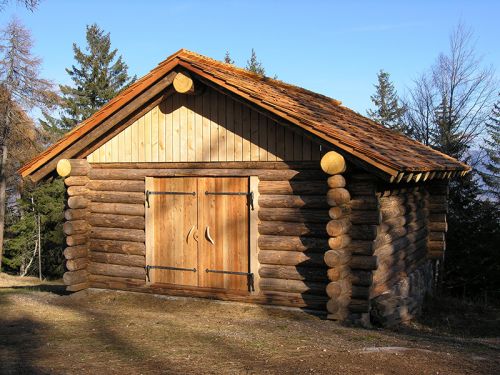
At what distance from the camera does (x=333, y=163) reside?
27.8ft

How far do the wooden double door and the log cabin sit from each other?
20 mm

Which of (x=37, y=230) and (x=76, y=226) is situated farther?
(x=37, y=230)

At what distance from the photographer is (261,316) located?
932 centimetres

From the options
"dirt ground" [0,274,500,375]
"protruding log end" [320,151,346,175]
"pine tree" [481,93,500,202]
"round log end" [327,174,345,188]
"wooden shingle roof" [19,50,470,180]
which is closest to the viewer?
"dirt ground" [0,274,500,375]

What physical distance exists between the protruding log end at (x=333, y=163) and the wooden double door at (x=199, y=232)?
1.69 metres

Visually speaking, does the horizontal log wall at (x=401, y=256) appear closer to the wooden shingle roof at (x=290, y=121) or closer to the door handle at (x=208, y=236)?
the wooden shingle roof at (x=290, y=121)

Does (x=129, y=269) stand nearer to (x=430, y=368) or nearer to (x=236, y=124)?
(x=236, y=124)

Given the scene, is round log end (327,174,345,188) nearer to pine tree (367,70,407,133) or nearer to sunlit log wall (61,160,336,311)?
sunlit log wall (61,160,336,311)

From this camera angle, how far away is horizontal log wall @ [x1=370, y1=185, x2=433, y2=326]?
9703 millimetres

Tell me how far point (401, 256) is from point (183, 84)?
5.55 meters

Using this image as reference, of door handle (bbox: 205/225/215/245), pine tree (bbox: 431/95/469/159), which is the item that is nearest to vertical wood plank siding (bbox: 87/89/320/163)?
door handle (bbox: 205/225/215/245)

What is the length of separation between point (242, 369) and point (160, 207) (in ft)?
16.3

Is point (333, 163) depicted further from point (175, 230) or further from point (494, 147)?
point (494, 147)

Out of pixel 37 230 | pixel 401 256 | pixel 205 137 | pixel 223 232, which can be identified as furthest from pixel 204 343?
pixel 37 230
